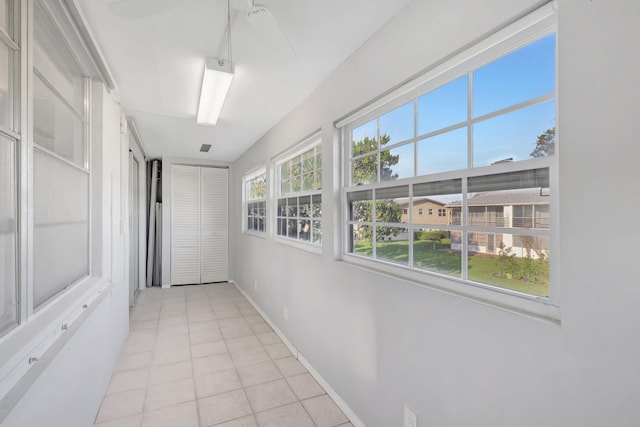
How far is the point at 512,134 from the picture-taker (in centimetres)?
118

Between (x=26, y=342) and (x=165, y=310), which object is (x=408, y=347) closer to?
(x=26, y=342)

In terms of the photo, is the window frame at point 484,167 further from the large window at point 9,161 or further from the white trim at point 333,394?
the large window at point 9,161

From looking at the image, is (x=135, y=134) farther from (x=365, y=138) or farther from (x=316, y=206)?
(x=365, y=138)

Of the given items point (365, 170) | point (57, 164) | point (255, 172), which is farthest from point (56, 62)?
point (255, 172)

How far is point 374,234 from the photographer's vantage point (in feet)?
6.47

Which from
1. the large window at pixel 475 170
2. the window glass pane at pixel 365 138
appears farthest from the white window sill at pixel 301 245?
the window glass pane at pixel 365 138

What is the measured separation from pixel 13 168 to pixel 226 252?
509cm

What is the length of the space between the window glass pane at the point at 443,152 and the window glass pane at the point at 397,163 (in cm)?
8

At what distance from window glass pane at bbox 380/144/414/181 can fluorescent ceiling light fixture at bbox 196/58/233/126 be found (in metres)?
1.16

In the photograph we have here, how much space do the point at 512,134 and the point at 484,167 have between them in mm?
156

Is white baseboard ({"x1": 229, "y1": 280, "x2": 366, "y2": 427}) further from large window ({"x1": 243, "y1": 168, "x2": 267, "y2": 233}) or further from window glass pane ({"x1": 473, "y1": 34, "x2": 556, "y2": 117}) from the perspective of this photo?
window glass pane ({"x1": 473, "y1": 34, "x2": 556, "y2": 117})

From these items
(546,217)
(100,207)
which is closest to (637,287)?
(546,217)

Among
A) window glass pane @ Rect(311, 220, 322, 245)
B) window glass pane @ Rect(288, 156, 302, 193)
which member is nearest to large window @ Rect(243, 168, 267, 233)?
window glass pane @ Rect(288, 156, 302, 193)

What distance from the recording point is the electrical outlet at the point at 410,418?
4.91 feet
